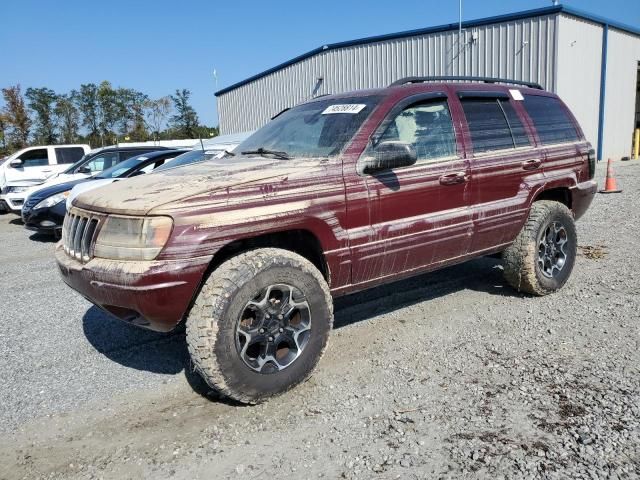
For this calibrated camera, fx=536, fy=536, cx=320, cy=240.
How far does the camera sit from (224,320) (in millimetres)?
3027

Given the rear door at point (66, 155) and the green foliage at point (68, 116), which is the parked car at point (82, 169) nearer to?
the rear door at point (66, 155)

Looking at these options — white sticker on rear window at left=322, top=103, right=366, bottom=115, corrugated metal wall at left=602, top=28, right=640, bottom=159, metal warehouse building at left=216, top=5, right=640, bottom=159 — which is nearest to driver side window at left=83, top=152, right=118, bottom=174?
white sticker on rear window at left=322, top=103, right=366, bottom=115

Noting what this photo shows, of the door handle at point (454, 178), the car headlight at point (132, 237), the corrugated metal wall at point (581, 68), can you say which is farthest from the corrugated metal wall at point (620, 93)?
the car headlight at point (132, 237)

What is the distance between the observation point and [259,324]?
10.6 feet

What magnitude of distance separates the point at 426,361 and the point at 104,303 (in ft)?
7.09

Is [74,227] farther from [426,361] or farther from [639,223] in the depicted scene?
[639,223]

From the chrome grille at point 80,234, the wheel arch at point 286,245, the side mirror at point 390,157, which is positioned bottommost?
the wheel arch at point 286,245

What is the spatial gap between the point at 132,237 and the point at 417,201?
78.1 inches

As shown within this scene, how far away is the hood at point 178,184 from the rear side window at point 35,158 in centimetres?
1327

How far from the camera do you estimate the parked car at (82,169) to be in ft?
36.1

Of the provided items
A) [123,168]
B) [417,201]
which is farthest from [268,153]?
[123,168]

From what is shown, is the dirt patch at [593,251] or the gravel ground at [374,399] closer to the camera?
the gravel ground at [374,399]

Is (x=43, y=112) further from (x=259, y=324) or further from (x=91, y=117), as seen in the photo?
(x=259, y=324)

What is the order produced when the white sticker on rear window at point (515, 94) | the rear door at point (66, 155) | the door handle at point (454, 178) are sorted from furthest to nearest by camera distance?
the rear door at point (66, 155) → the white sticker on rear window at point (515, 94) → the door handle at point (454, 178)
